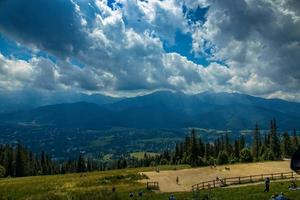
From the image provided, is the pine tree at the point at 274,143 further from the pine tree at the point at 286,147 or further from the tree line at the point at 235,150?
the pine tree at the point at 286,147

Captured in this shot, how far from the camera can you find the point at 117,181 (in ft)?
294

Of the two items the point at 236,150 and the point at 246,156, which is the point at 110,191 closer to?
the point at 246,156

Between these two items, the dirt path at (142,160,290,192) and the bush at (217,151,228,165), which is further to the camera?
the bush at (217,151,228,165)

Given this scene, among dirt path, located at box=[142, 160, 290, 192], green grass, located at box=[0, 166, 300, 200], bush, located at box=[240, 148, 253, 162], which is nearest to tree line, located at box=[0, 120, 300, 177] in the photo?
bush, located at box=[240, 148, 253, 162]

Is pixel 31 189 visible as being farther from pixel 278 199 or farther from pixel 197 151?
pixel 197 151

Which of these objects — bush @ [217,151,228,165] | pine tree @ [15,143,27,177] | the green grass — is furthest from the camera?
pine tree @ [15,143,27,177]

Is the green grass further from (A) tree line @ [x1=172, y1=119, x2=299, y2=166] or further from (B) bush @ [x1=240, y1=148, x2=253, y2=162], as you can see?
(B) bush @ [x1=240, y1=148, x2=253, y2=162]

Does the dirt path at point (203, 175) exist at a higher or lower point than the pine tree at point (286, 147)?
lower

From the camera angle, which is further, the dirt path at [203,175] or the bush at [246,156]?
the bush at [246,156]

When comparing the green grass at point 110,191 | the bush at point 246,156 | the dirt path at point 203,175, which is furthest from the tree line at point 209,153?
the green grass at point 110,191

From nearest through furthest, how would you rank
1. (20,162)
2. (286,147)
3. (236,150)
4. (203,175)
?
(203,175) → (20,162) → (236,150) → (286,147)

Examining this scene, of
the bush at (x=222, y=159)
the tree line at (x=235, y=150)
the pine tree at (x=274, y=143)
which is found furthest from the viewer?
the pine tree at (x=274, y=143)

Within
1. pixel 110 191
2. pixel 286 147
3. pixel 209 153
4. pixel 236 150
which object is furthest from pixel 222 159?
pixel 110 191

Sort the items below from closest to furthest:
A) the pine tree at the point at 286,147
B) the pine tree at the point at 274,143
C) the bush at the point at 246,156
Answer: the bush at the point at 246,156 → the pine tree at the point at 274,143 → the pine tree at the point at 286,147
